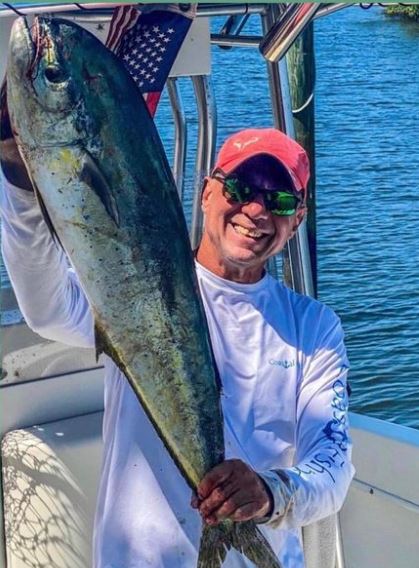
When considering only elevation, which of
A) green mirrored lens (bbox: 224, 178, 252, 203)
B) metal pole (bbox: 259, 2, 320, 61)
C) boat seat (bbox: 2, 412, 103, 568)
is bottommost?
boat seat (bbox: 2, 412, 103, 568)

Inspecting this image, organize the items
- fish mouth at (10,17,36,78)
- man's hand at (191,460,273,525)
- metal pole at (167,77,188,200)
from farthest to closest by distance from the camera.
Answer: metal pole at (167,77,188,200) → man's hand at (191,460,273,525) → fish mouth at (10,17,36,78)

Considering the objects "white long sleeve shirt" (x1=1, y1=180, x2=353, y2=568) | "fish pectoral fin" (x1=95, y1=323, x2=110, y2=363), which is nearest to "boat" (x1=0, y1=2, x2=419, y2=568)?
"white long sleeve shirt" (x1=1, y1=180, x2=353, y2=568)

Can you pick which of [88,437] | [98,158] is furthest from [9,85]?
[88,437]

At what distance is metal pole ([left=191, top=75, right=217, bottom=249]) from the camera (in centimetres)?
317

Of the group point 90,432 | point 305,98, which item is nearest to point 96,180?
point 90,432

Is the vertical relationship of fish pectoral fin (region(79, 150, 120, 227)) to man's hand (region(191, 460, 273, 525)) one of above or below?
above

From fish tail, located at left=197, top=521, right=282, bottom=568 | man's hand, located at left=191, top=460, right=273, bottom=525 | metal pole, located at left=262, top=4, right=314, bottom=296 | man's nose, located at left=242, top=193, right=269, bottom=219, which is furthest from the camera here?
metal pole, located at left=262, top=4, right=314, bottom=296

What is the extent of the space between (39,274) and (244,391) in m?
0.51

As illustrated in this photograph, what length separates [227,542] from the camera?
6.26 ft

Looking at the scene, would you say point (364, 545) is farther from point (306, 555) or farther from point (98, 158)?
point (98, 158)

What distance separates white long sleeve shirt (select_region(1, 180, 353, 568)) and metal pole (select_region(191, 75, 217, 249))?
1.07m

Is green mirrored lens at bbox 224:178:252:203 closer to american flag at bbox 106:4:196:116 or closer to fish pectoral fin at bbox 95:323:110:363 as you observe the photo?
american flag at bbox 106:4:196:116

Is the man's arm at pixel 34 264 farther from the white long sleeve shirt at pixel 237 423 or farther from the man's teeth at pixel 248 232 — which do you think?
the man's teeth at pixel 248 232

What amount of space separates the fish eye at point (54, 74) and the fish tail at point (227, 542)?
2.92 feet
